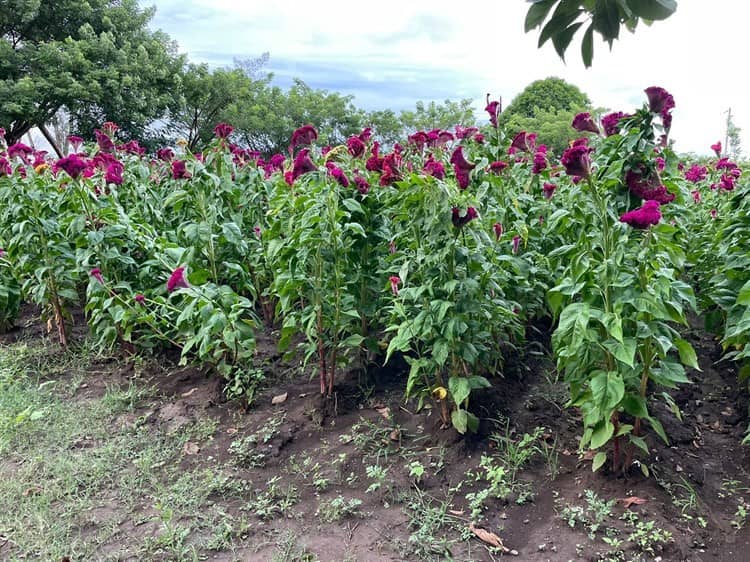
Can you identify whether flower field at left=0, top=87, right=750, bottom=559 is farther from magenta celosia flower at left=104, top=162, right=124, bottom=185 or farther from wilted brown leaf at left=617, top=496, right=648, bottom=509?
wilted brown leaf at left=617, top=496, right=648, bottom=509

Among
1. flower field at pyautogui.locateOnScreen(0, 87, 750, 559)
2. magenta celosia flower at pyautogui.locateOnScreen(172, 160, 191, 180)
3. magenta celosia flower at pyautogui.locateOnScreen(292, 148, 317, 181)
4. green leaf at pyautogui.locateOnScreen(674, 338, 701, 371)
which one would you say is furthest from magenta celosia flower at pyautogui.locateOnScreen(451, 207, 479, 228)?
magenta celosia flower at pyautogui.locateOnScreen(172, 160, 191, 180)

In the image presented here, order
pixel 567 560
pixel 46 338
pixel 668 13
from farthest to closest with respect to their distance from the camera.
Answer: pixel 46 338, pixel 567 560, pixel 668 13

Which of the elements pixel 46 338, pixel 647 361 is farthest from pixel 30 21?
pixel 647 361

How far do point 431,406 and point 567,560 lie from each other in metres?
1.25

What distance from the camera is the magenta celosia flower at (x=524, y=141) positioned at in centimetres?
369

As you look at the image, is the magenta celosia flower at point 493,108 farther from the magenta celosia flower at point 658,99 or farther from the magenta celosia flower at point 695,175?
the magenta celosia flower at point 695,175

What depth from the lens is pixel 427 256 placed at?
289 centimetres

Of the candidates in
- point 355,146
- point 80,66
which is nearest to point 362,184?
point 355,146

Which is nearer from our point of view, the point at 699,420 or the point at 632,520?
the point at 632,520

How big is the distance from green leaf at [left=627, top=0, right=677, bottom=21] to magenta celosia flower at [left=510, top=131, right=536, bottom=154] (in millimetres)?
2495

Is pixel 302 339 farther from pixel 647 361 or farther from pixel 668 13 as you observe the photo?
pixel 668 13

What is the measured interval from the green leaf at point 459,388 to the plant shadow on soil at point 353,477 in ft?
1.20

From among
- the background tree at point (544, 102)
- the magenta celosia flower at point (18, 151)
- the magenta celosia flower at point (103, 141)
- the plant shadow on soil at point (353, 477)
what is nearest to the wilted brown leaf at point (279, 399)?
the plant shadow on soil at point (353, 477)

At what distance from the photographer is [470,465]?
303 cm
